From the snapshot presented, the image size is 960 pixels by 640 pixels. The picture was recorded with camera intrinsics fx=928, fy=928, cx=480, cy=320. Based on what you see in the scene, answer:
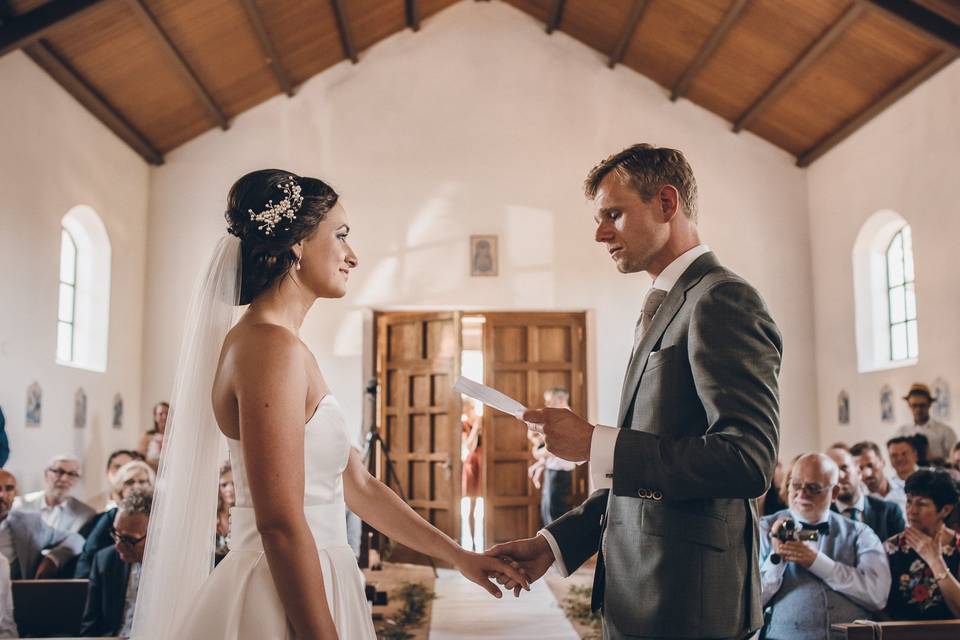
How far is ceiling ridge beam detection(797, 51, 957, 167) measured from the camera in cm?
823

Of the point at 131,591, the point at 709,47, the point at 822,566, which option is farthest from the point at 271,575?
the point at 709,47

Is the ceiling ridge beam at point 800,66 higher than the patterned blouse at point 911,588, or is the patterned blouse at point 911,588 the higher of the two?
the ceiling ridge beam at point 800,66

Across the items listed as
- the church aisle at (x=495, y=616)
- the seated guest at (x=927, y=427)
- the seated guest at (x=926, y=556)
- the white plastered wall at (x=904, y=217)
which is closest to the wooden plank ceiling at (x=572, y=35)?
the white plastered wall at (x=904, y=217)

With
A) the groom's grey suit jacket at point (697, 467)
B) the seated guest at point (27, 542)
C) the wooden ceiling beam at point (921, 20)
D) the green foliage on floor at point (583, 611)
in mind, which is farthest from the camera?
the wooden ceiling beam at point (921, 20)

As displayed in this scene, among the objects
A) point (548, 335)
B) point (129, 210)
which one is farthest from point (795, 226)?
point (129, 210)

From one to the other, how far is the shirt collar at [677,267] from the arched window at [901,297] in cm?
780

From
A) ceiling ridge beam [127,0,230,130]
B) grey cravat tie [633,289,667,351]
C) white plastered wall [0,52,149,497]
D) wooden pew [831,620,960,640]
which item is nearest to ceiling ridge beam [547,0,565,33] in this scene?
ceiling ridge beam [127,0,230,130]

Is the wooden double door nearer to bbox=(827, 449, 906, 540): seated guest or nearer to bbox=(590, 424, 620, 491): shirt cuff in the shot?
bbox=(827, 449, 906, 540): seated guest

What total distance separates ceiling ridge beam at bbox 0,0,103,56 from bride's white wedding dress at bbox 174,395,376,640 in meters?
6.38

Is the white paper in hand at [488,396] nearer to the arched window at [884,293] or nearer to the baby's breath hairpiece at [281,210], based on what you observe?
the baby's breath hairpiece at [281,210]

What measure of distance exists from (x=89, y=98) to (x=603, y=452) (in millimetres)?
8363

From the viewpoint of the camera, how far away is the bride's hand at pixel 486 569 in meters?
2.56

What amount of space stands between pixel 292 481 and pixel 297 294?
495 millimetres

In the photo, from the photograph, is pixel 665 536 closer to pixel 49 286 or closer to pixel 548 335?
pixel 49 286
